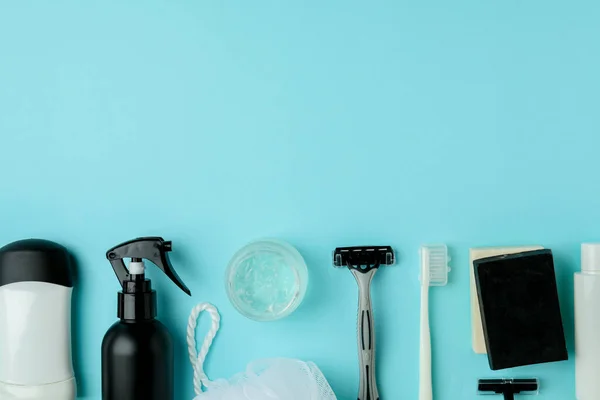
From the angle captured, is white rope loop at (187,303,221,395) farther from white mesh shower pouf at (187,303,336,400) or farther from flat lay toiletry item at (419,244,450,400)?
flat lay toiletry item at (419,244,450,400)

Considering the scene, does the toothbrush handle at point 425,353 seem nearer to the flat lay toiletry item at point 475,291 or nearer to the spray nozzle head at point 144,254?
the flat lay toiletry item at point 475,291

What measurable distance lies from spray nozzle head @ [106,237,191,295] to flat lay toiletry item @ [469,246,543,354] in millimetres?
336

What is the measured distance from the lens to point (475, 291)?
86 centimetres

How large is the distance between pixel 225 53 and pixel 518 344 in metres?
0.47

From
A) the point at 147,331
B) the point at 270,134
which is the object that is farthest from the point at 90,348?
the point at 270,134

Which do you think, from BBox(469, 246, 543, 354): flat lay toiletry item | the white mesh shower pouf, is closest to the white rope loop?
the white mesh shower pouf

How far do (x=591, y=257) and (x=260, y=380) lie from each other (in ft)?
1.29

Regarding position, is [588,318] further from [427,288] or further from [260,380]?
[260,380]

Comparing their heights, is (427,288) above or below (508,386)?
above

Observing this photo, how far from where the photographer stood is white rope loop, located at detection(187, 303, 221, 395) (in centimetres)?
88

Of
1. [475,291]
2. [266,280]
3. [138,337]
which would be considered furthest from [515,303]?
[138,337]

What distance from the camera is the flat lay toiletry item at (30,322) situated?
2.77ft

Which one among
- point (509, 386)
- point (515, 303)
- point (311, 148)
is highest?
point (311, 148)

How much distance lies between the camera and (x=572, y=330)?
2.84 ft
